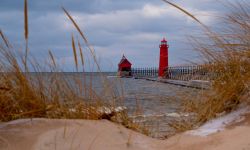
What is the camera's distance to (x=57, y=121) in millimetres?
1896

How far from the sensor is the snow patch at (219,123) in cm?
197

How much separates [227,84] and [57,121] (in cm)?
90

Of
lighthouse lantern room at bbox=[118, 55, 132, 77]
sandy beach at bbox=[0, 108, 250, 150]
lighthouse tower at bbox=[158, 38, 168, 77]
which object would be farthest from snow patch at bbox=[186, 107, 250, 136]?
lighthouse tower at bbox=[158, 38, 168, 77]

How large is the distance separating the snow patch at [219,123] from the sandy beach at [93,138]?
5 cm

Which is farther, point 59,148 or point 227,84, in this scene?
point 227,84

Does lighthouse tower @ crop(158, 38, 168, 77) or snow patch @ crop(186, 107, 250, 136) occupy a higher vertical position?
lighthouse tower @ crop(158, 38, 168, 77)

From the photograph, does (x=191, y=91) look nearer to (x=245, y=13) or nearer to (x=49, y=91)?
(x=245, y=13)

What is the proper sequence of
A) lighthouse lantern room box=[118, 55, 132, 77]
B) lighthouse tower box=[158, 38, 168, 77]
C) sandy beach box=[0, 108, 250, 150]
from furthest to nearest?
lighthouse tower box=[158, 38, 168, 77]
lighthouse lantern room box=[118, 55, 132, 77]
sandy beach box=[0, 108, 250, 150]

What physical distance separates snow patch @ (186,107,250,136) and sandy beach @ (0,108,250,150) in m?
0.05

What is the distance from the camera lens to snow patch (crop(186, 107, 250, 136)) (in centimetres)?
197

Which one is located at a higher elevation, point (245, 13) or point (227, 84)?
point (245, 13)

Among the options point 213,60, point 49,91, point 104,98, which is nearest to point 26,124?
point 49,91

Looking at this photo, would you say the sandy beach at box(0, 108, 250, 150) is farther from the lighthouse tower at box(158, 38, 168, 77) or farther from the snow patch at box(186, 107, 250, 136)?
the lighthouse tower at box(158, 38, 168, 77)

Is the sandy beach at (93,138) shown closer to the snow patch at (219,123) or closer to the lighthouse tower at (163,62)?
the snow patch at (219,123)
